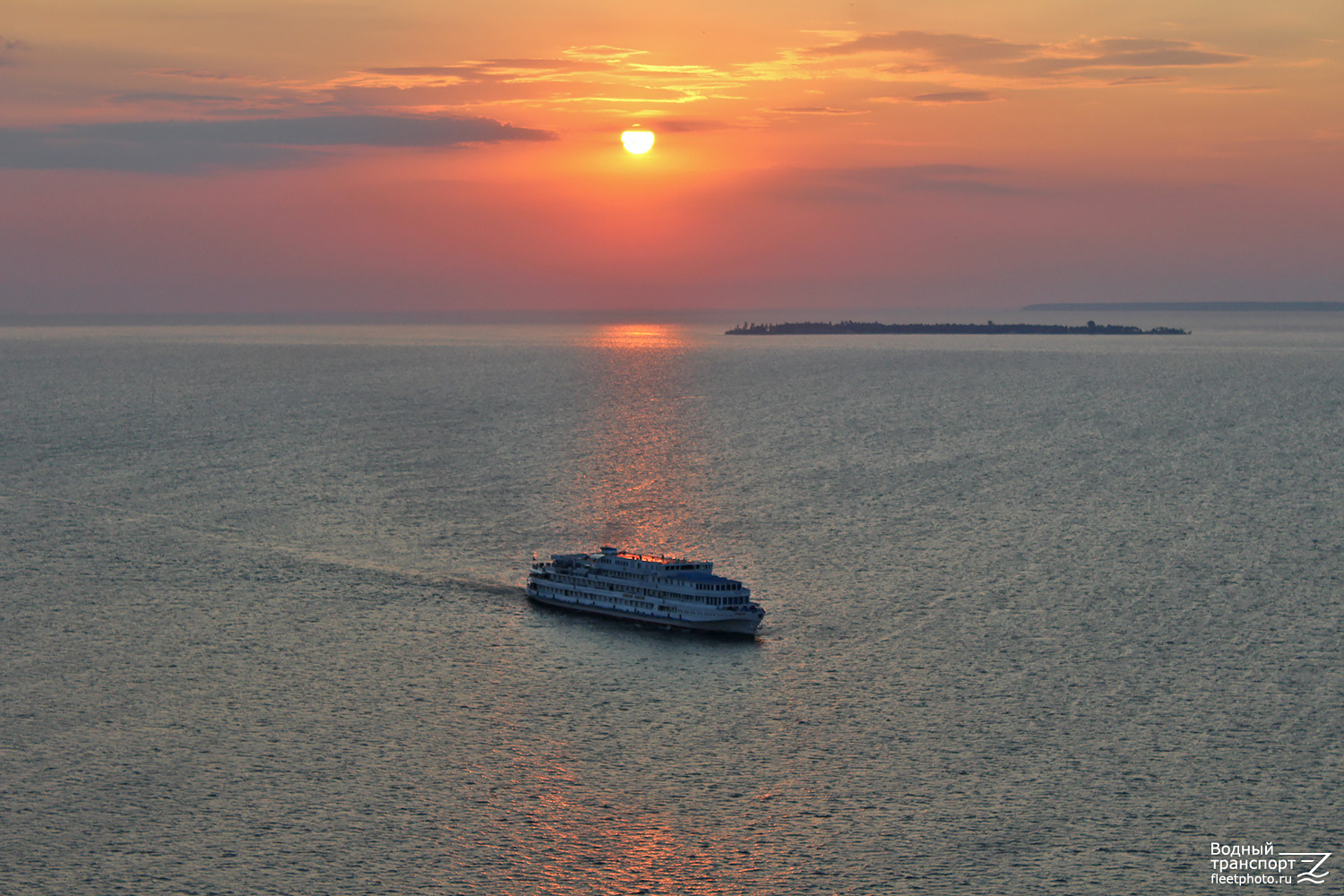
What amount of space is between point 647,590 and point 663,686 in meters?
13.3

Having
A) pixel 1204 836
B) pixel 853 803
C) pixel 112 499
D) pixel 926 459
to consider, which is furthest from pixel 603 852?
pixel 926 459

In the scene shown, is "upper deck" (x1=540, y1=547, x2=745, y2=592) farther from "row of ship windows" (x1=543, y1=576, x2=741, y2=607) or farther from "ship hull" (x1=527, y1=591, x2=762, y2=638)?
"ship hull" (x1=527, y1=591, x2=762, y2=638)

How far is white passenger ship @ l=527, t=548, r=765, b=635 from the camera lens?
6831 centimetres

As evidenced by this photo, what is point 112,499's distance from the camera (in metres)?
103

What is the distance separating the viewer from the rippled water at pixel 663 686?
140 feet

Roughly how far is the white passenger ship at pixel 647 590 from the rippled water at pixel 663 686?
130cm

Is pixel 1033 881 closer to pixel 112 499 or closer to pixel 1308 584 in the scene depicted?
pixel 1308 584

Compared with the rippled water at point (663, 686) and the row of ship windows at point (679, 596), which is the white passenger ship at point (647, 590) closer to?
the row of ship windows at point (679, 596)

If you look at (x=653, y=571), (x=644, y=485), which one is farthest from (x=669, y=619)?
(x=644, y=485)

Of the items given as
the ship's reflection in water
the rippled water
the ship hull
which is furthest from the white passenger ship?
the ship's reflection in water

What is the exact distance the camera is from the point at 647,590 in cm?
7219

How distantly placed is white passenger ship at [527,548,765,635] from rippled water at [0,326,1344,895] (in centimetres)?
130

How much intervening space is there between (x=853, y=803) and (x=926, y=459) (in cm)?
8626

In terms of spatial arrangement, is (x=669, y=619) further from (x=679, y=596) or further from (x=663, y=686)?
(x=663, y=686)
